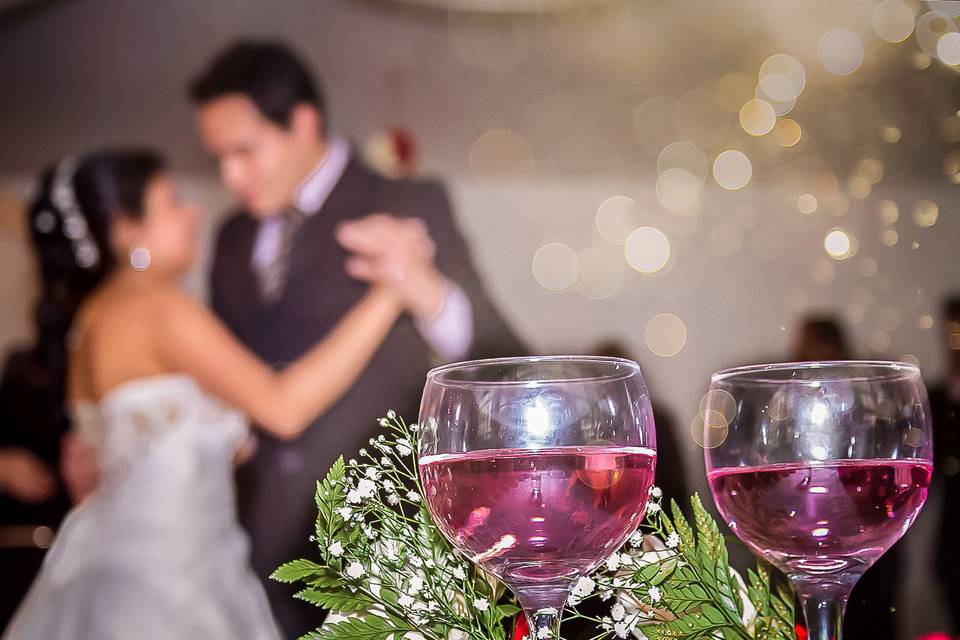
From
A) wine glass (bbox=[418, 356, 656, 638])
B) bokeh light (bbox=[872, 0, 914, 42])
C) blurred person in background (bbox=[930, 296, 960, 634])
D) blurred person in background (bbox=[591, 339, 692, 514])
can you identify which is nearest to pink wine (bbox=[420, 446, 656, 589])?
wine glass (bbox=[418, 356, 656, 638])

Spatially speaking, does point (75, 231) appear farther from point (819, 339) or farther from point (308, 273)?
point (819, 339)

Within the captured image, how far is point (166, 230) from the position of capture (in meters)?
1.86

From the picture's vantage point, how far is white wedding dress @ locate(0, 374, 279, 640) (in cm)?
175

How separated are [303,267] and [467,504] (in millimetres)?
1522

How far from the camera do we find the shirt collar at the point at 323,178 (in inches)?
71.4

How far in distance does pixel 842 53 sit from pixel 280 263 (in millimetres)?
1064

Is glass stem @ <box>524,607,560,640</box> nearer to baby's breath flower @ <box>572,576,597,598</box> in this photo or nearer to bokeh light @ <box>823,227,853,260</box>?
baby's breath flower @ <box>572,576,597,598</box>

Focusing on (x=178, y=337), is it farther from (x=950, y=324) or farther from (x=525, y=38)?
(x=950, y=324)

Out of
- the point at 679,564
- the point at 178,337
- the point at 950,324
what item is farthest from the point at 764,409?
the point at 178,337

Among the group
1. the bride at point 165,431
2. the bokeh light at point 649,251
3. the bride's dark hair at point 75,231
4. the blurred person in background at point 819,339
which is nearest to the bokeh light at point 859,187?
the blurred person in background at point 819,339

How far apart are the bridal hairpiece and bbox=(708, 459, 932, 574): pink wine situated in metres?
1.76

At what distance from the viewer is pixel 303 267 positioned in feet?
5.90

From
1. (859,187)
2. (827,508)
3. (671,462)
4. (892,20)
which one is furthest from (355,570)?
(892,20)

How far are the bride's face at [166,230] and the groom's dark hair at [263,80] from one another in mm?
190
